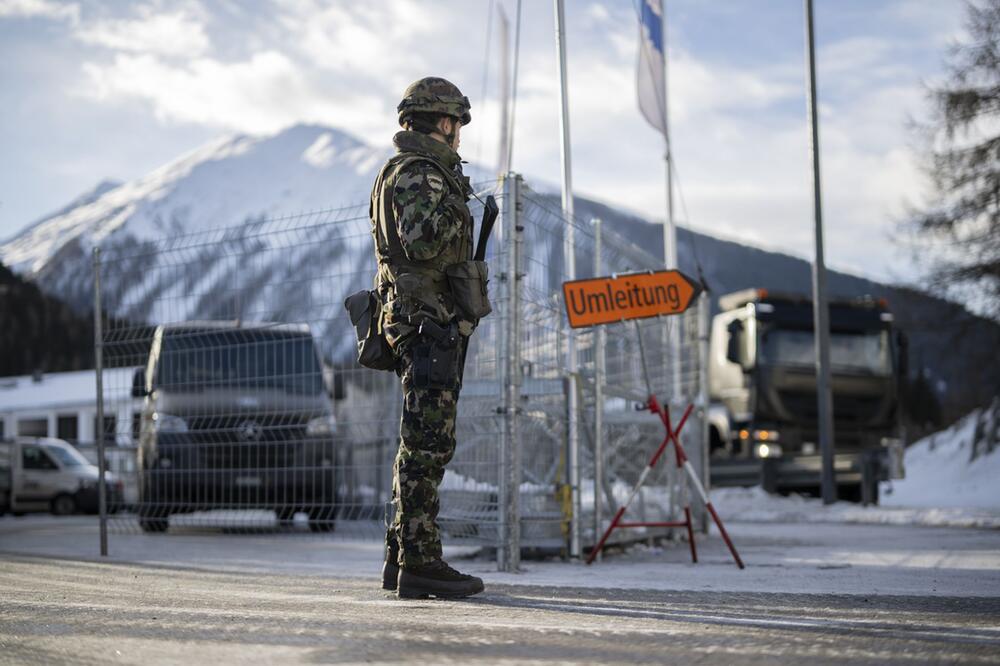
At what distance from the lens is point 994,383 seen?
23.9 metres

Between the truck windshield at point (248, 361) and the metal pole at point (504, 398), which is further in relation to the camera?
the truck windshield at point (248, 361)

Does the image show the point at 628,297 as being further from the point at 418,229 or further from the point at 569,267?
the point at 418,229

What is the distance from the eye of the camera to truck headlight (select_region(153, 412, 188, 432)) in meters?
9.79

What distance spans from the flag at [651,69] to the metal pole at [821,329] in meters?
6.64

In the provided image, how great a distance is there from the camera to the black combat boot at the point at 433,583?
5070 mm

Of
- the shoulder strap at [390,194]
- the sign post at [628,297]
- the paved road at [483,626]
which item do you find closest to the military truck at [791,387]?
the sign post at [628,297]

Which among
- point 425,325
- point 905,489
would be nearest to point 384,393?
point 425,325

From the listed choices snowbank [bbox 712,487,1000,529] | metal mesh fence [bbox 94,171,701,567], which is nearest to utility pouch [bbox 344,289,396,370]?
metal mesh fence [bbox 94,171,701,567]

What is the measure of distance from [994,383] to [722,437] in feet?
23.8

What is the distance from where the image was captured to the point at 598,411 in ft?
27.4

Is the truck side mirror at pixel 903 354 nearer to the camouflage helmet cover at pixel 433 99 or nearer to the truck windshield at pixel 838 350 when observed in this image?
the truck windshield at pixel 838 350

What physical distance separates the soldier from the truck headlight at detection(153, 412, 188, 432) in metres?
4.97

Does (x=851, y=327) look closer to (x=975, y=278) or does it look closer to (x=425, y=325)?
(x=975, y=278)

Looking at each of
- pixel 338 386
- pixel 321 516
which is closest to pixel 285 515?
pixel 321 516
